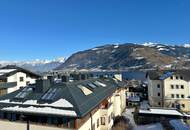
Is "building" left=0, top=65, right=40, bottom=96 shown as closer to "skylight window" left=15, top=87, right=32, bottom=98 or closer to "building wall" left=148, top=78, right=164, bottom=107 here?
A: "skylight window" left=15, top=87, right=32, bottom=98

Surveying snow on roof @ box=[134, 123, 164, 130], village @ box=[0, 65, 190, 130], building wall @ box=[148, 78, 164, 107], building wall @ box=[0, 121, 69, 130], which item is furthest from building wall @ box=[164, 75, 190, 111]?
building wall @ box=[0, 121, 69, 130]

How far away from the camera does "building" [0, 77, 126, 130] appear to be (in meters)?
26.9

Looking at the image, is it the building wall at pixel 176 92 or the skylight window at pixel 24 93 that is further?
the building wall at pixel 176 92

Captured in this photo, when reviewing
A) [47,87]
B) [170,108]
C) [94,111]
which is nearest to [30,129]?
[47,87]

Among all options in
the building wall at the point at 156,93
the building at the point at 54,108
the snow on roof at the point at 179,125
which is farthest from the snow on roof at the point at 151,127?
the building wall at the point at 156,93

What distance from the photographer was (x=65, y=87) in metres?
31.8

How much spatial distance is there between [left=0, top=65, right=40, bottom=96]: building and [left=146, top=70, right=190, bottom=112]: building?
109 ft

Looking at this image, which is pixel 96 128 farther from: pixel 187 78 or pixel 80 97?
pixel 187 78

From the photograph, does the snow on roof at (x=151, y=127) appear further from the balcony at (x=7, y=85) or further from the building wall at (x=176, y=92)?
the balcony at (x=7, y=85)

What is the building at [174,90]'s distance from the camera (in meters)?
59.2

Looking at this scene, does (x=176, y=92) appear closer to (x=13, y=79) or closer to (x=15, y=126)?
(x=13, y=79)

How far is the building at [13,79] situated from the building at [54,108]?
48.7 feet

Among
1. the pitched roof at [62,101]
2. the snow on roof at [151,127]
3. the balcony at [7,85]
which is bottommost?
the snow on roof at [151,127]

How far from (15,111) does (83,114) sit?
9316mm
